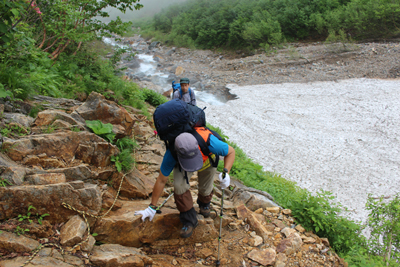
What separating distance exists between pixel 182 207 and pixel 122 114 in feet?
8.56

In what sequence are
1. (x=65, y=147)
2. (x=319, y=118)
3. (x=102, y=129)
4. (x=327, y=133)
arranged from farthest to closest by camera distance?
(x=319, y=118)
(x=327, y=133)
(x=102, y=129)
(x=65, y=147)

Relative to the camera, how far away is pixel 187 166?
3.03 metres

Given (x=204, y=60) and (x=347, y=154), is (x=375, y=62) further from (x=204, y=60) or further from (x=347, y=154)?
(x=204, y=60)

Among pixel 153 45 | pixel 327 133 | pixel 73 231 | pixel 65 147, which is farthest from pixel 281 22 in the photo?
pixel 73 231

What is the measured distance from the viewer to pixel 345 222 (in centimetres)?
463

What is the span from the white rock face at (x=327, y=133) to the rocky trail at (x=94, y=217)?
159 inches

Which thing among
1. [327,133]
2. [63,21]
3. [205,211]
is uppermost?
[63,21]

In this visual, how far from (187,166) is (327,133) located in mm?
11213

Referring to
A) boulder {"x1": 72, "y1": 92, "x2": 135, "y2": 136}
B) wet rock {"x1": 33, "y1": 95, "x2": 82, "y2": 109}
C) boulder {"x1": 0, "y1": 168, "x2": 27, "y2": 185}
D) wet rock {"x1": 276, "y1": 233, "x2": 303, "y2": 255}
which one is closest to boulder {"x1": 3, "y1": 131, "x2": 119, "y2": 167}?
boulder {"x1": 0, "y1": 168, "x2": 27, "y2": 185}

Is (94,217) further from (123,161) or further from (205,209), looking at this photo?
(205,209)

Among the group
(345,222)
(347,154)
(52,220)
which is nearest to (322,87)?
(347,154)

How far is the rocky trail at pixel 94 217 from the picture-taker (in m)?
2.73

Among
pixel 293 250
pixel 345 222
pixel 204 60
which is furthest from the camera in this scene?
pixel 204 60

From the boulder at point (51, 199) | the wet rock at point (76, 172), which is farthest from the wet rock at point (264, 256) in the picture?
the wet rock at point (76, 172)
